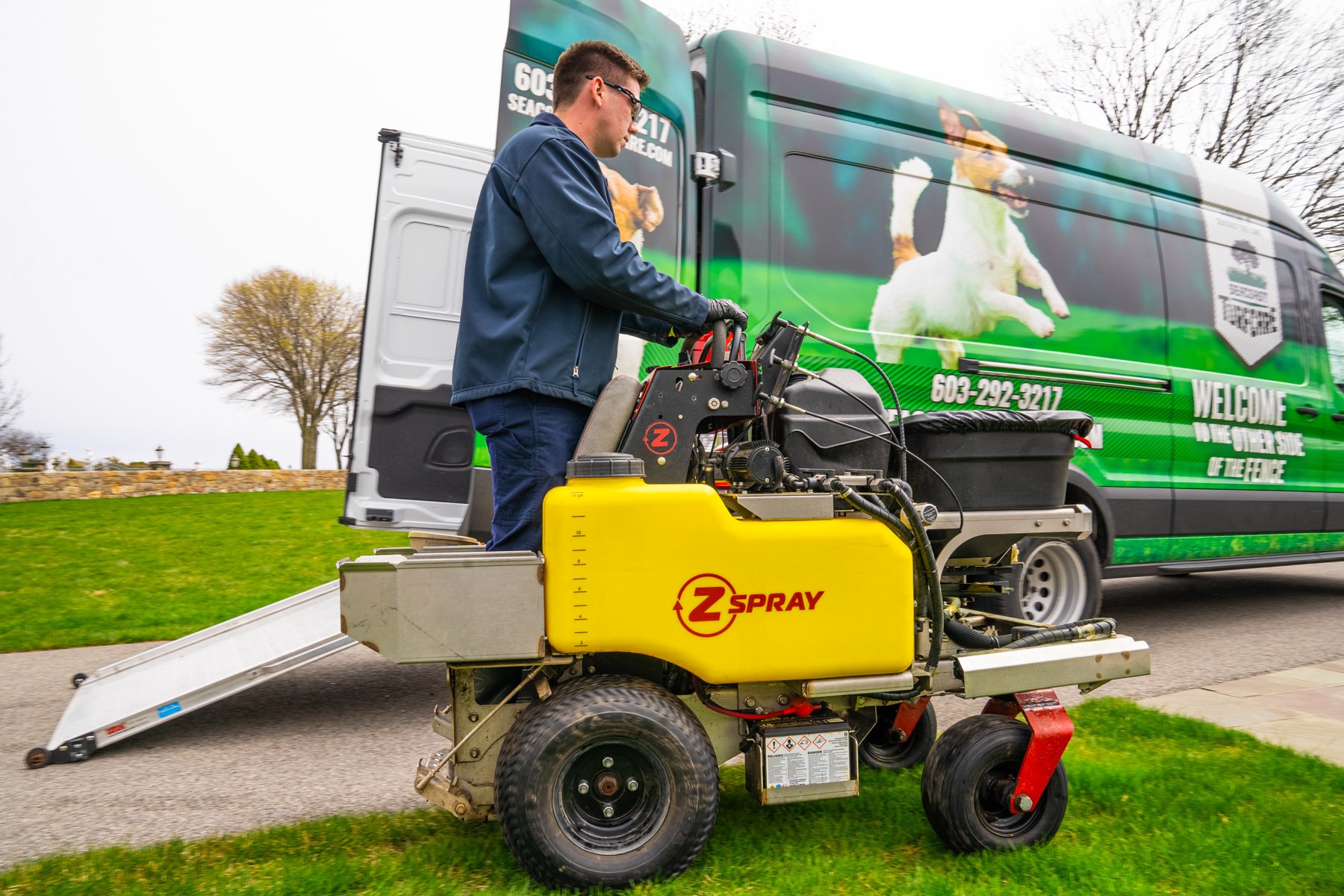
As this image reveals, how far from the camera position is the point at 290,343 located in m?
28.3

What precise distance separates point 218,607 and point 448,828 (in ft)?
15.3

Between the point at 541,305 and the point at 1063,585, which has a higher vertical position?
the point at 541,305

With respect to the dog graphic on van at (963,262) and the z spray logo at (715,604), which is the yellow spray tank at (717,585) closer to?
the z spray logo at (715,604)

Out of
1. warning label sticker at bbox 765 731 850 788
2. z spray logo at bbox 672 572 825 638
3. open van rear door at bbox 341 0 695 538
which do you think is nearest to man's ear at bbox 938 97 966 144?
open van rear door at bbox 341 0 695 538

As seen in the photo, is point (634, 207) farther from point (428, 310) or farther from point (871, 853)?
point (871, 853)

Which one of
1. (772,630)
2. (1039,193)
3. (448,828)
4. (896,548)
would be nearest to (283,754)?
(448,828)

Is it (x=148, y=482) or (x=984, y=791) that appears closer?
(x=984, y=791)

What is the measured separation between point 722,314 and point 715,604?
2.75 feet

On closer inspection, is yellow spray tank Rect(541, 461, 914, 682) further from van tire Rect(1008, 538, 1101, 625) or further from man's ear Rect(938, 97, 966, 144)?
man's ear Rect(938, 97, 966, 144)

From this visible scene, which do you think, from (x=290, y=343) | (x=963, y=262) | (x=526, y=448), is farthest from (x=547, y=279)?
(x=290, y=343)

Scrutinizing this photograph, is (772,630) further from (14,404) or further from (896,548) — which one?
(14,404)

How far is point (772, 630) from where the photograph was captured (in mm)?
2291

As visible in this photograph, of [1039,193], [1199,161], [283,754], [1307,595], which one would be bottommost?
[283,754]

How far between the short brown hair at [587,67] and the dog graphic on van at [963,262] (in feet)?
7.37
